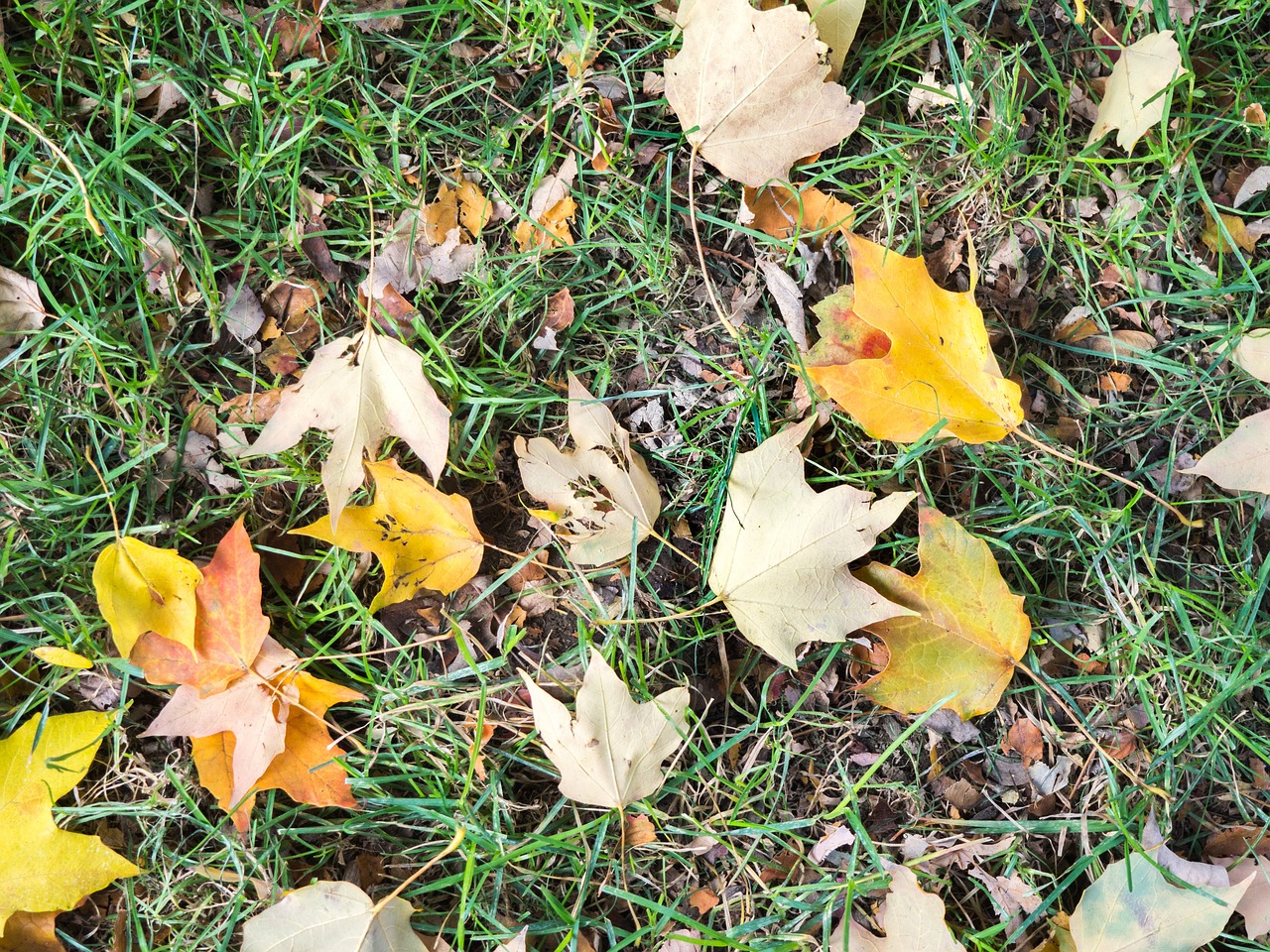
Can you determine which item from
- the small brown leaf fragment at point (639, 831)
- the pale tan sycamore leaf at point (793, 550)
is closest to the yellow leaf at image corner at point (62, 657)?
the small brown leaf fragment at point (639, 831)

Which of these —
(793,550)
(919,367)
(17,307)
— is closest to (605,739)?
(793,550)

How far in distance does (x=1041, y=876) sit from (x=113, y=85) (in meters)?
2.55

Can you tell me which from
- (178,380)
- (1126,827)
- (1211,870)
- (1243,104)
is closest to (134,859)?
(178,380)

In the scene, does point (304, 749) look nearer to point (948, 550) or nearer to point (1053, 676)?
point (948, 550)

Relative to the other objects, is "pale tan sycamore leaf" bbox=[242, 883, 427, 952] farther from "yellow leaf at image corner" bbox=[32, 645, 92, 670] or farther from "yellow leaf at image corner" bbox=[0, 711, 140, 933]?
"yellow leaf at image corner" bbox=[32, 645, 92, 670]

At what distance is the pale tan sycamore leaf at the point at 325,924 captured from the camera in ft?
5.74

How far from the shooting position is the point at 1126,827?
1882mm

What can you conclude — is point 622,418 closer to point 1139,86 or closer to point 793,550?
point 793,550

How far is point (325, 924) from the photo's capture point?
1.76 metres

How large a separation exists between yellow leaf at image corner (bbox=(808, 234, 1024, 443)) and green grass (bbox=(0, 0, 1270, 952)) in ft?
0.45

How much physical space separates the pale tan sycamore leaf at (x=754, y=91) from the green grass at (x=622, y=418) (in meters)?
0.11

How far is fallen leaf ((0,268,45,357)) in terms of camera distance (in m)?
1.93

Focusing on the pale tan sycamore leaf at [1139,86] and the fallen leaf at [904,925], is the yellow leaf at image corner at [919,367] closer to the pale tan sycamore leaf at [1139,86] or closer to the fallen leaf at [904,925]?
the pale tan sycamore leaf at [1139,86]

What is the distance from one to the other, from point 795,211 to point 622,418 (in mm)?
573
